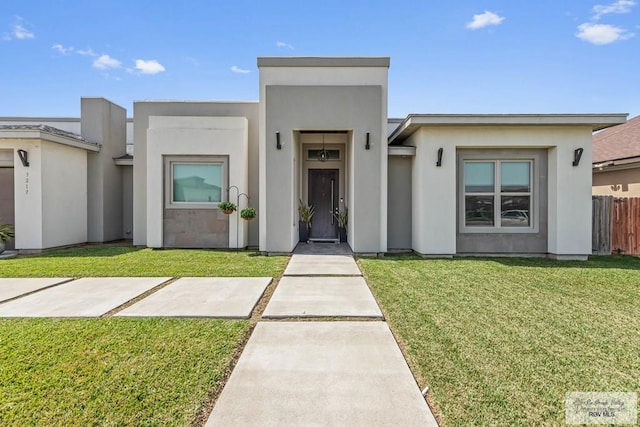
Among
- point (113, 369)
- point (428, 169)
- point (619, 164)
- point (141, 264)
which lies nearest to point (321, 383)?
point (113, 369)

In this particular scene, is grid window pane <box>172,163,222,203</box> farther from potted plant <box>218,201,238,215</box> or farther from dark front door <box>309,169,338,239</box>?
dark front door <box>309,169,338,239</box>

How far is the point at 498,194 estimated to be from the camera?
8289 millimetres

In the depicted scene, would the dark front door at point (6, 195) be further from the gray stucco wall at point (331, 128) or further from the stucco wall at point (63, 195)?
the gray stucco wall at point (331, 128)

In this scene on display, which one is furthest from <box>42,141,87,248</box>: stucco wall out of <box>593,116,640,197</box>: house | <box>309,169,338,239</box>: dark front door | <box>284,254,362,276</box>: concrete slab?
<box>593,116,640,197</box>: house

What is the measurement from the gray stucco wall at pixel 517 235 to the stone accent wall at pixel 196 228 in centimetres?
641

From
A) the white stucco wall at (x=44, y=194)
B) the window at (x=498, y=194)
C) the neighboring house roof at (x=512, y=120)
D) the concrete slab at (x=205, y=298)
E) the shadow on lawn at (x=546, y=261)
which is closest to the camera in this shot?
the concrete slab at (x=205, y=298)

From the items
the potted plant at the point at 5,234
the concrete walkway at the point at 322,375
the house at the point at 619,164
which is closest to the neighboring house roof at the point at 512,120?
the house at the point at 619,164

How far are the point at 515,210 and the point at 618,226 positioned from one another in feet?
10.6

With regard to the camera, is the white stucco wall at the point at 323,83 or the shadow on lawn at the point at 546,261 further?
the white stucco wall at the point at 323,83

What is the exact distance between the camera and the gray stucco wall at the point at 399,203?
8.90m

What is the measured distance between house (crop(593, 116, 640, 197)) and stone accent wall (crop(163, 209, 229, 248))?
505 inches

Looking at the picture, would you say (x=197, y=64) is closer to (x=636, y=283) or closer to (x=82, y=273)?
(x=82, y=273)

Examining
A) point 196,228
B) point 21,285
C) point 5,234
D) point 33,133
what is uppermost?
point 33,133

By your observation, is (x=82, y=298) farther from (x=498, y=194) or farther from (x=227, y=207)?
(x=498, y=194)
